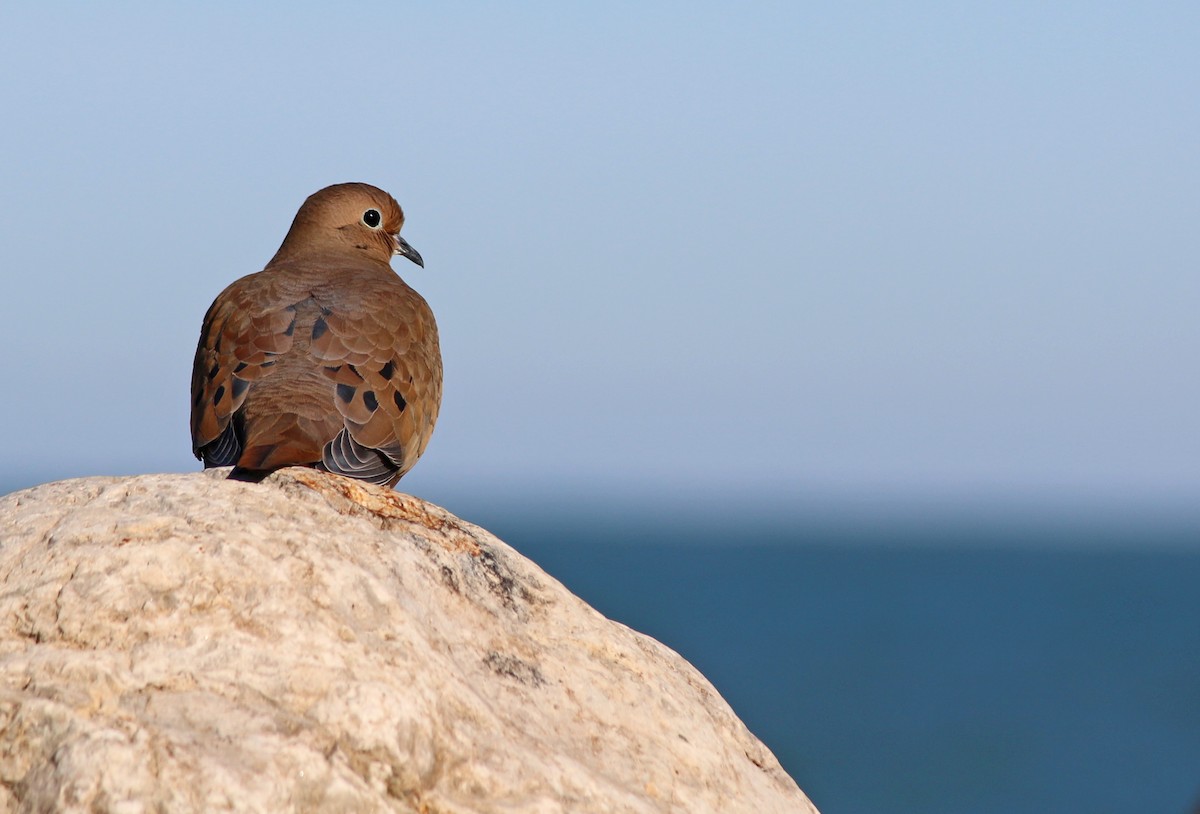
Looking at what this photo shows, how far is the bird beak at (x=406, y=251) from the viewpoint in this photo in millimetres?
Answer: 11633

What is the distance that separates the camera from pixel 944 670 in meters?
91.6

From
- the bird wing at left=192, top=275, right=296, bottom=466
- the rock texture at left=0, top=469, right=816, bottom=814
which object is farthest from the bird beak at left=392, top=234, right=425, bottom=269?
the rock texture at left=0, top=469, right=816, bottom=814

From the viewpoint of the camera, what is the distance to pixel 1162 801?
61375 mm

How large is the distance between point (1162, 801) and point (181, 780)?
6250 cm

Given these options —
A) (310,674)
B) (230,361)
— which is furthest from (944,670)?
(310,674)

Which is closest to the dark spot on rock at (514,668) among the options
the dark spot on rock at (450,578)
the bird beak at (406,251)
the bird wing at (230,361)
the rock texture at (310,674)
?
the rock texture at (310,674)

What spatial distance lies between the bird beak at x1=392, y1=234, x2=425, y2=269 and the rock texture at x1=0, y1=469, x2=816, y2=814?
5581 millimetres

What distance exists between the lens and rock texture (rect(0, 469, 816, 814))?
434 cm

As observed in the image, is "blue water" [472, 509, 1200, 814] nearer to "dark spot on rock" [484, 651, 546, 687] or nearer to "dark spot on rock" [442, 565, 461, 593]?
"dark spot on rock" [442, 565, 461, 593]

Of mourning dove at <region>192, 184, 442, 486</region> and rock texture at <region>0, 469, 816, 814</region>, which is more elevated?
mourning dove at <region>192, 184, 442, 486</region>

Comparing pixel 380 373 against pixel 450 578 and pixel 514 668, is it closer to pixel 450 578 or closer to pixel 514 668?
pixel 450 578

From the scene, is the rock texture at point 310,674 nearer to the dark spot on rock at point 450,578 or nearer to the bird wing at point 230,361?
the dark spot on rock at point 450,578

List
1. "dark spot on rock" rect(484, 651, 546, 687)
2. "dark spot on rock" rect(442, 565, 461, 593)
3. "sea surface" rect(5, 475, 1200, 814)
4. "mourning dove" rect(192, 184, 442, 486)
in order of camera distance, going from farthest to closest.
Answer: "sea surface" rect(5, 475, 1200, 814) → "mourning dove" rect(192, 184, 442, 486) → "dark spot on rock" rect(442, 565, 461, 593) → "dark spot on rock" rect(484, 651, 546, 687)

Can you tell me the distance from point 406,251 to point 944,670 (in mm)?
83788
